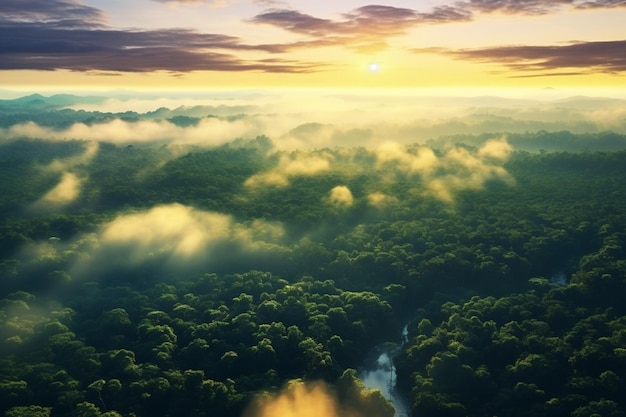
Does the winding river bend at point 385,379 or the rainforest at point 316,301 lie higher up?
the rainforest at point 316,301

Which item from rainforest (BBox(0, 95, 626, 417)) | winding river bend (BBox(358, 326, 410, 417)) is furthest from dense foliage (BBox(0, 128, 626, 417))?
winding river bend (BBox(358, 326, 410, 417))

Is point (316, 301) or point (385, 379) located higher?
point (316, 301)

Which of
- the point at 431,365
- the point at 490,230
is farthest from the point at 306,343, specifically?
the point at 490,230

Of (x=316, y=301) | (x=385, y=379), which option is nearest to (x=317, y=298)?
(x=316, y=301)

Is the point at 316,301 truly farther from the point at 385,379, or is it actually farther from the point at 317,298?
the point at 385,379

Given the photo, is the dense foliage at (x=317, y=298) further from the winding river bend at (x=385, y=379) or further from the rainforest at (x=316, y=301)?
the winding river bend at (x=385, y=379)

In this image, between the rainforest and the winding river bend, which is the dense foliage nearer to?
the rainforest

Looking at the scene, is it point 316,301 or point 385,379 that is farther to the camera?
point 316,301

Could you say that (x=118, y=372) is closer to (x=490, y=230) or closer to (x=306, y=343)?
(x=306, y=343)

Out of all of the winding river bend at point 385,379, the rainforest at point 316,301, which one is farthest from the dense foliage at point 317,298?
the winding river bend at point 385,379
